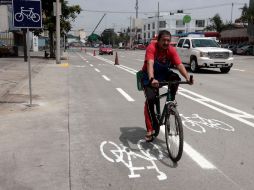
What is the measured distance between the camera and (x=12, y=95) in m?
11.3

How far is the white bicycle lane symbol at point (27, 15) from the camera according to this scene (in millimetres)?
9070

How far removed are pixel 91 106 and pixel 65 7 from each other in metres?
27.7

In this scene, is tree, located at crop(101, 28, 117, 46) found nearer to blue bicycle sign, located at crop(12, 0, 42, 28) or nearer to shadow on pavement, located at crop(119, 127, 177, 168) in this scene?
blue bicycle sign, located at crop(12, 0, 42, 28)

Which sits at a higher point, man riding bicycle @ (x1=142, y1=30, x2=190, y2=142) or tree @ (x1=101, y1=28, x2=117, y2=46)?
tree @ (x1=101, y1=28, x2=117, y2=46)

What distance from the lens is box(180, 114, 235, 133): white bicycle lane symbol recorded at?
279 inches

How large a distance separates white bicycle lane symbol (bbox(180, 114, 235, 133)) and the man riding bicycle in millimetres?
1405

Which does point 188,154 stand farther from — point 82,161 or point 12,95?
point 12,95

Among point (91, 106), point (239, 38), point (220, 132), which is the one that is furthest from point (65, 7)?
point (239, 38)

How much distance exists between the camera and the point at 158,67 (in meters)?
5.68

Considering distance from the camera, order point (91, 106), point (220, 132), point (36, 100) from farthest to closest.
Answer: point (36, 100), point (91, 106), point (220, 132)

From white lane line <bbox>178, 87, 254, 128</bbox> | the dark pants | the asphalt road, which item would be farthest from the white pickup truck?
the dark pants

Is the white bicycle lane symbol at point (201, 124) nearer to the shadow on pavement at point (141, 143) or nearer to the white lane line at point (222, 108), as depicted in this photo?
the white lane line at point (222, 108)

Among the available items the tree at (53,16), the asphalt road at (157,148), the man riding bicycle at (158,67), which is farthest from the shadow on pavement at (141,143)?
the tree at (53,16)

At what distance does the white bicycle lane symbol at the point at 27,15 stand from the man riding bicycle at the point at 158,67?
14.8ft
